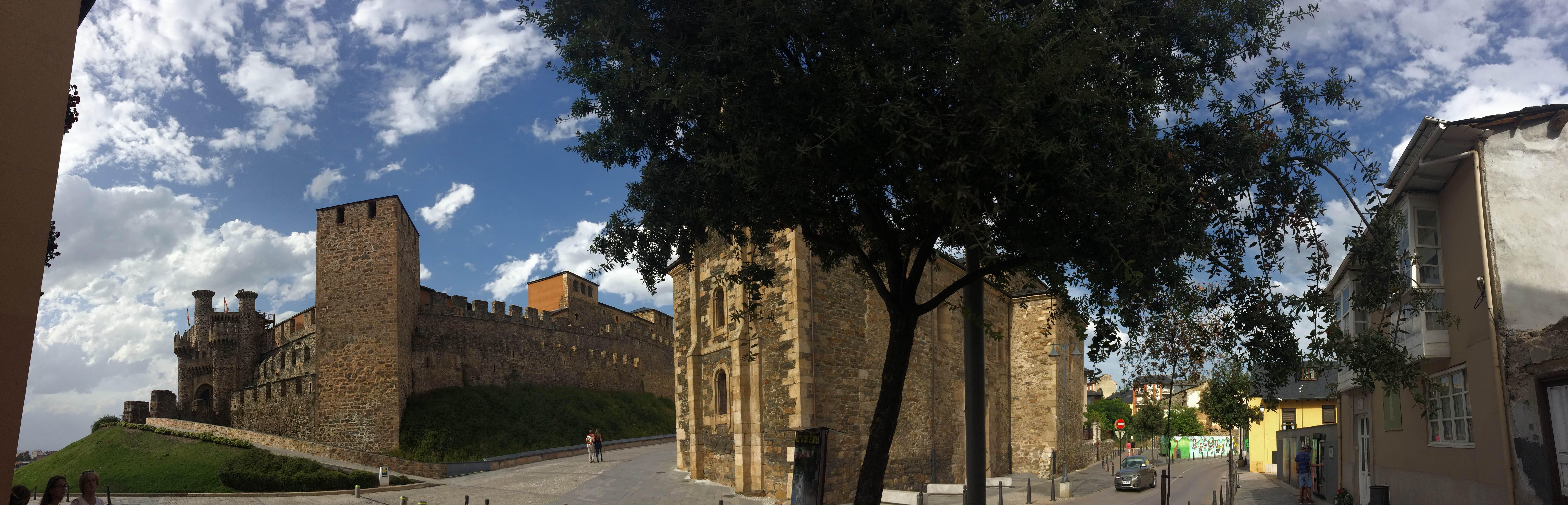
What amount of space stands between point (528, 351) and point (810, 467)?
123 feet

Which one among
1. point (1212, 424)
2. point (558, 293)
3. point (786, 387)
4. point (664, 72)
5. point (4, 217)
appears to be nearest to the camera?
point (4, 217)

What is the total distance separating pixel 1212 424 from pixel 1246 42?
8083 cm

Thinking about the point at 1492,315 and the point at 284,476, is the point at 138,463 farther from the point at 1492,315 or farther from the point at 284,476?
the point at 1492,315

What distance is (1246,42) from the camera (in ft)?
34.4

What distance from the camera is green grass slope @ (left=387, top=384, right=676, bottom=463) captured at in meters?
33.7

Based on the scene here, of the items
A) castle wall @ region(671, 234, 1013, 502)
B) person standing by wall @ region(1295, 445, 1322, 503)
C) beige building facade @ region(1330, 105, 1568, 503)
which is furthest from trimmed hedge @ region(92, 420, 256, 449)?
beige building facade @ region(1330, 105, 1568, 503)

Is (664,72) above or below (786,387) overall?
above

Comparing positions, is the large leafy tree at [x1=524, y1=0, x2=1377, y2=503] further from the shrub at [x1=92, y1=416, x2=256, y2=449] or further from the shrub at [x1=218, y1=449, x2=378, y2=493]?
the shrub at [x1=92, y1=416, x2=256, y2=449]

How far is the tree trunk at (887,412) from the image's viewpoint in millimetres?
10250

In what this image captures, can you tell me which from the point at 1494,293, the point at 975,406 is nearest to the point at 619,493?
the point at 975,406

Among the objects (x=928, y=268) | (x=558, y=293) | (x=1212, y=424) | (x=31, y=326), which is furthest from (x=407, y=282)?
(x=1212, y=424)

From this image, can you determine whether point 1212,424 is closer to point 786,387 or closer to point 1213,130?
point 786,387

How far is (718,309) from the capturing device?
973 inches

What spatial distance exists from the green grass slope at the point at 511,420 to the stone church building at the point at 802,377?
990 centimetres
